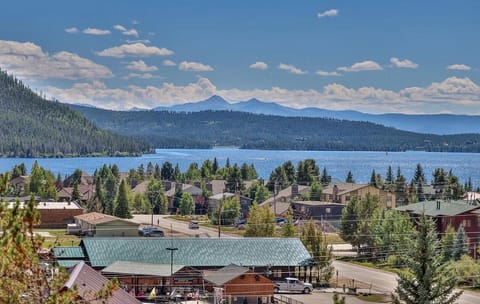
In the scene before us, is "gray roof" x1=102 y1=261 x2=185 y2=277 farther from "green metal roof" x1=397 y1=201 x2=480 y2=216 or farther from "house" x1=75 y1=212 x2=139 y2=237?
"green metal roof" x1=397 y1=201 x2=480 y2=216

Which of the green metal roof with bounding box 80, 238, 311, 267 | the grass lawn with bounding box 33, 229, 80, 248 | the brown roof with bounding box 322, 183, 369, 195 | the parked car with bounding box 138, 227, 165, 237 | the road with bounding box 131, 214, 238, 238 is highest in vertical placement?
the brown roof with bounding box 322, 183, 369, 195

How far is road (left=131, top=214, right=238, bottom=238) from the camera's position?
70375mm

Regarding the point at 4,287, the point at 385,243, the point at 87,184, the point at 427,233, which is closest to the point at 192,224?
the point at 385,243

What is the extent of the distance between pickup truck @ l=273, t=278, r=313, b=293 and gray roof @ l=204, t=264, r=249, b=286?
2756 mm

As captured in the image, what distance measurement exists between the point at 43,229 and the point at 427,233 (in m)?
58.9

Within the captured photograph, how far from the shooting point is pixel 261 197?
98.8 meters

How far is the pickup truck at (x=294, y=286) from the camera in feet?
143

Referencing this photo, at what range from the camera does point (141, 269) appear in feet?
141

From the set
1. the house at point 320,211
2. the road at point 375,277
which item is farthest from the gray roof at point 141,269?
the house at point 320,211

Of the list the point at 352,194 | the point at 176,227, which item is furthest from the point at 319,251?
the point at 352,194

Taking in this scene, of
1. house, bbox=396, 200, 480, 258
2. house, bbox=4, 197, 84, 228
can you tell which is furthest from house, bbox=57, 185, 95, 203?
house, bbox=396, 200, 480, 258

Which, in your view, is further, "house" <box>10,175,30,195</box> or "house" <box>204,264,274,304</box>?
"house" <box>10,175,30,195</box>

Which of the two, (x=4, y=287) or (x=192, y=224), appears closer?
(x=4, y=287)

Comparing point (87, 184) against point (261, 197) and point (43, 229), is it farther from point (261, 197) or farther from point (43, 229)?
point (43, 229)
